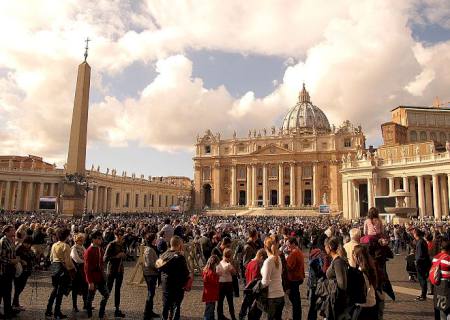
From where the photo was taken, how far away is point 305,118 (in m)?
102

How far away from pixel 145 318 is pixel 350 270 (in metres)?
4.09

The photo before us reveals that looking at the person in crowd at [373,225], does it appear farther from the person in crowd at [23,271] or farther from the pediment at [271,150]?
the pediment at [271,150]

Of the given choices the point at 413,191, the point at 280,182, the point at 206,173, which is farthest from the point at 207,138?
the point at 413,191

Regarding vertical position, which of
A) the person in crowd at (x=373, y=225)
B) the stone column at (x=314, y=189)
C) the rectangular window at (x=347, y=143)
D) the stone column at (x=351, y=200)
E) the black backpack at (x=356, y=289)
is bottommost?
the black backpack at (x=356, y=289)

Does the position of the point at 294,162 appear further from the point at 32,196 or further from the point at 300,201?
the point at 32,196

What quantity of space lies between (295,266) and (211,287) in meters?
1.69

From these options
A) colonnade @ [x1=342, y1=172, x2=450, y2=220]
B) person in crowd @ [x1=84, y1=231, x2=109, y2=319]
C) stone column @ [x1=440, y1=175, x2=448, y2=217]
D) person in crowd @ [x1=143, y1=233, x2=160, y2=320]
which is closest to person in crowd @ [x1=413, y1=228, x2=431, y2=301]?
person in crowd @ [x1=143, y1=233, x2=160, y2=320]

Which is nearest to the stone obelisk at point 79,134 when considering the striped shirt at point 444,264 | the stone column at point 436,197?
the striped shirt at point 444,264

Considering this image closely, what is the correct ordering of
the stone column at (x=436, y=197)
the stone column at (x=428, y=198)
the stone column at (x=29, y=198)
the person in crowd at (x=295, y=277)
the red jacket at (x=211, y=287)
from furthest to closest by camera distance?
the stone column at (x=29, y=198) < the stone column at (x=428, y=198) < the stone column at (x=436, y=197) < the person in crowd at (x=295, y=277) < the red jacket at (x=211, y=287)

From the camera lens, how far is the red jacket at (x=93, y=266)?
694cm

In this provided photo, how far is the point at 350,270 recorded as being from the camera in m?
4.79

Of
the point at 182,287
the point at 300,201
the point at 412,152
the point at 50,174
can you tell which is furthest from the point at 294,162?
the point at 182,287

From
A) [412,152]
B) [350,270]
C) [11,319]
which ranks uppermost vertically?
[412,152]

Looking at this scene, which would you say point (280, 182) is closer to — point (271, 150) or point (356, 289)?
point (271, 150)
